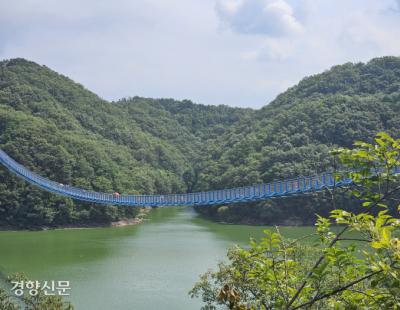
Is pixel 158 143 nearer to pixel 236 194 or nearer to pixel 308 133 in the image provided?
pixel 308 133

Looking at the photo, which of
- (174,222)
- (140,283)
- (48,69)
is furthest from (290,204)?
(48,69)

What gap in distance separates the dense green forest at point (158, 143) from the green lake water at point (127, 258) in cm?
144

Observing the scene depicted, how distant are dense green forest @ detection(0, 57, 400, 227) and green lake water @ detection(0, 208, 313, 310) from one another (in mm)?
1443

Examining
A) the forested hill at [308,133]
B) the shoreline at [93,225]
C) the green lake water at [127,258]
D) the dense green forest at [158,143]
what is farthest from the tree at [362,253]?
the shoreline at [93,225]

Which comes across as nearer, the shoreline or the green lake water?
the green lake water

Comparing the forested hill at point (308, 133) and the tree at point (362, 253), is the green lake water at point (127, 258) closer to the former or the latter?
the forested hill at point (308, 133)

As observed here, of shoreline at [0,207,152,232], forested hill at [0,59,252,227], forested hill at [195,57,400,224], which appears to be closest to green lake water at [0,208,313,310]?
shoreline at [0,207,152,232]

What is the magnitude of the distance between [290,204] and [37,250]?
32.5ft

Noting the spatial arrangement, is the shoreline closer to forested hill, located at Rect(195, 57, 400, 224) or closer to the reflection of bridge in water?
forested hill, located at Rect(195, 57, 400, 224)

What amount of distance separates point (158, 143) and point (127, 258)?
2584cm

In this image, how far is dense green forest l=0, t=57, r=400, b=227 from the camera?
21.9 metres

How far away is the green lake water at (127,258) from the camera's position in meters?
10.0

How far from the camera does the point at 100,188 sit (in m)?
23.9

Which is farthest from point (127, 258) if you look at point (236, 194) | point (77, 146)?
point (77, 146)
